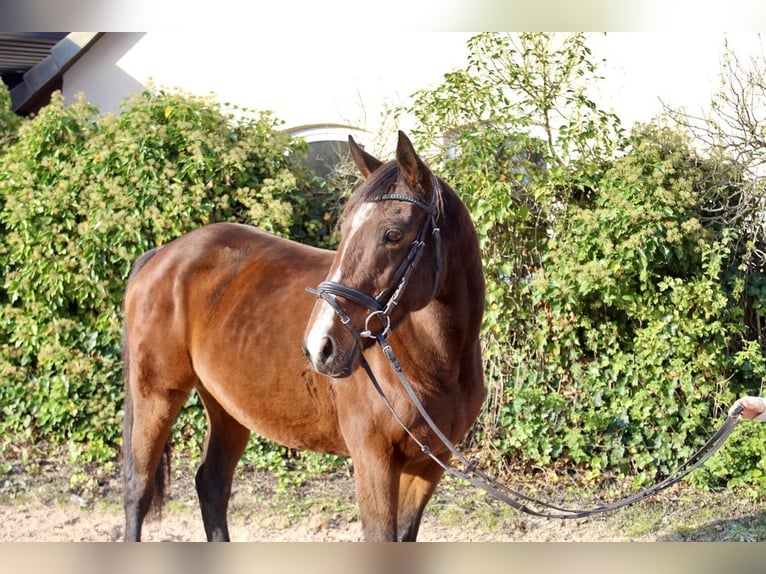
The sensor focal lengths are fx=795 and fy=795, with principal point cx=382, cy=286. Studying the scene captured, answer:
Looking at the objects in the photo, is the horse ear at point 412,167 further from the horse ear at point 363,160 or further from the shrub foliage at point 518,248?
the shrub foliage at point 518,248

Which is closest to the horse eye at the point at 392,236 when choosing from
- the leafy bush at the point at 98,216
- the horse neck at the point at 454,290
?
the horse neck at the point at 454,290

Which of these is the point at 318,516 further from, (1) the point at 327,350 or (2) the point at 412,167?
(2) the point at 412,167

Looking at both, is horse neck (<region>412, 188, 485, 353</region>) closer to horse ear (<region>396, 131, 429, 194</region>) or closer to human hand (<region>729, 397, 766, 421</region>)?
horse ear (<region>396, 131, 429, 194</region>)

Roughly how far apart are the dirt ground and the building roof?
5.01 metres

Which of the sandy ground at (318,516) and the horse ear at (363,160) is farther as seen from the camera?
the sandy ground at (318,516)

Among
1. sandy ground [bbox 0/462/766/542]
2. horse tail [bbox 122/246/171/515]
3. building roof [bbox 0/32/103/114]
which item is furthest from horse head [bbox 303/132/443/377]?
building roof [bbox 0/32/103/114]

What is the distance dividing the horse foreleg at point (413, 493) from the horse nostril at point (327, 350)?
0.93 m

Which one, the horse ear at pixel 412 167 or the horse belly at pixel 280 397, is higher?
the horse ear at pixel 412 167

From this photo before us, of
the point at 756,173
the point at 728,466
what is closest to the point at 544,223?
the point at 756,173

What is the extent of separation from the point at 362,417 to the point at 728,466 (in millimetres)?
3999

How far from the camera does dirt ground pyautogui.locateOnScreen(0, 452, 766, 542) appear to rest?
5.41 m

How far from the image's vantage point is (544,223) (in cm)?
632

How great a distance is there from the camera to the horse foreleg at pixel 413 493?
345 cm

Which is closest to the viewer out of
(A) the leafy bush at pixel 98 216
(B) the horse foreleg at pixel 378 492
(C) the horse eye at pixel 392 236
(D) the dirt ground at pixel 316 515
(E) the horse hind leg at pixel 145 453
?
(C) the horse eye at pixel 392 236
